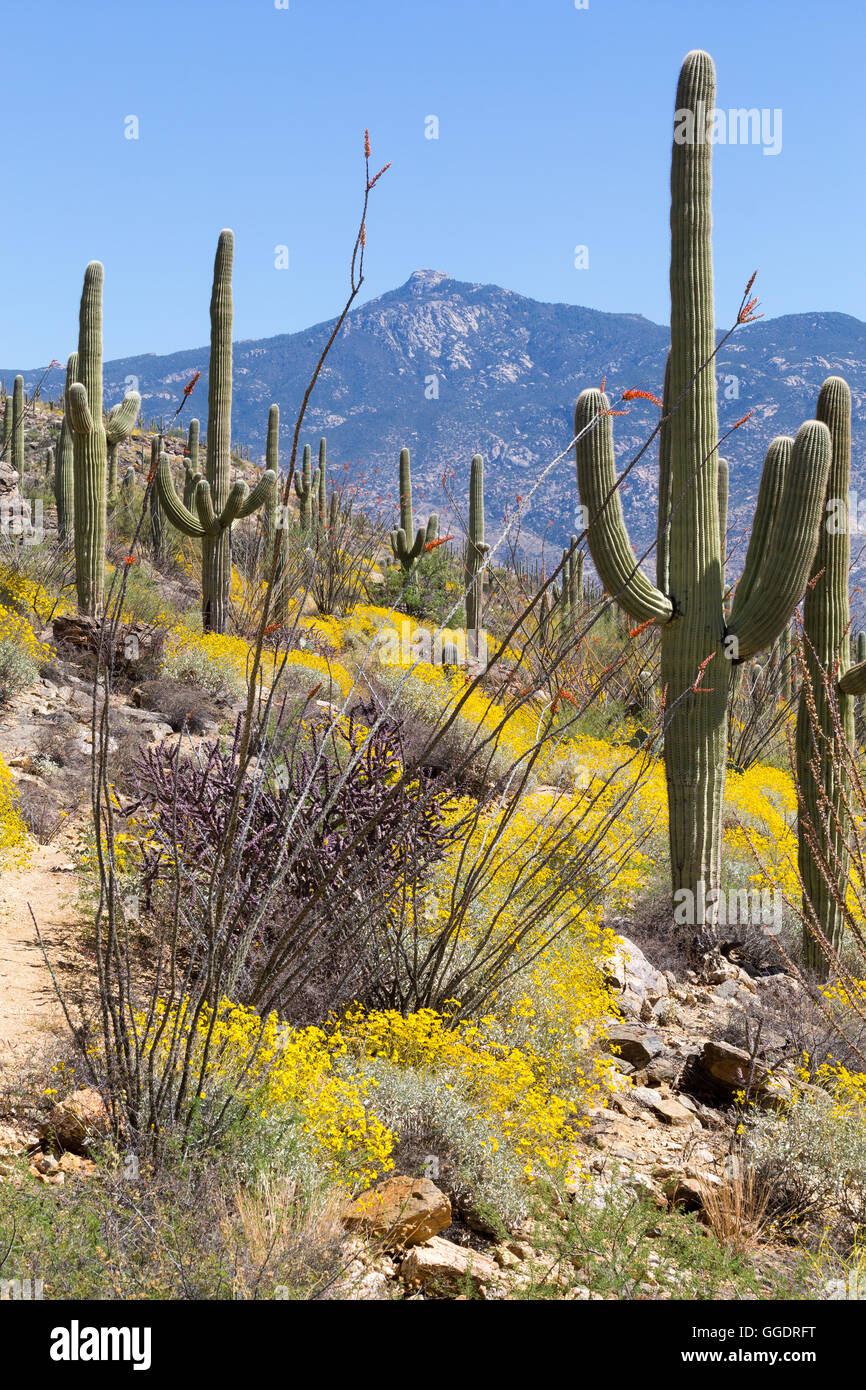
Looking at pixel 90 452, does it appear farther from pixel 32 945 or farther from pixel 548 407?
pixel 548 407

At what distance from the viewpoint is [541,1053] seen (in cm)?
493

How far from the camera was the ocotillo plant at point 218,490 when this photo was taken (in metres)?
12.6

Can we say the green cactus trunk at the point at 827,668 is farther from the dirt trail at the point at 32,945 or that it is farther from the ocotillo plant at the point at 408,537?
the ocotillo plant at the point at 408,537

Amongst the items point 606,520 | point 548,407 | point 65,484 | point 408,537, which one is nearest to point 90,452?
point 65,484

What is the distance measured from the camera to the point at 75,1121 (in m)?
3.62

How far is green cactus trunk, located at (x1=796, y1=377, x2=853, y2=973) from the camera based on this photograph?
6664mm

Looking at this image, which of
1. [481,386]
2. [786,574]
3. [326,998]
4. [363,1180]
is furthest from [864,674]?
[481,386]

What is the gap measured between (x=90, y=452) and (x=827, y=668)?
26.9 feet

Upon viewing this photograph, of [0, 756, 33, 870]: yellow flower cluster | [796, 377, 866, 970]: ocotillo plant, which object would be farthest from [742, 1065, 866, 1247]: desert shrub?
[0, 756, 33, 870]: yellow flower cluster

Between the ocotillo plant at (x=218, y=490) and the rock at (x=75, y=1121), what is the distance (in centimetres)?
920


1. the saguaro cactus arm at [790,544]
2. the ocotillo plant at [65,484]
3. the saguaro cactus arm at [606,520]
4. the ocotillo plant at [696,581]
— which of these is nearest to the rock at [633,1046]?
the ocotillo plant at [696,581]

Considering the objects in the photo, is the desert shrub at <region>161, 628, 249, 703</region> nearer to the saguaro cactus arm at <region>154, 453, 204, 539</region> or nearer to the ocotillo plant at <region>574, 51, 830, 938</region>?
the saguaro cactus arm at <region>154, 453, 204, 539</region>

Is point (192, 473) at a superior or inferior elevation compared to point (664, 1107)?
superior

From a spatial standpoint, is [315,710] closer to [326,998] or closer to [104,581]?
[104,581]
